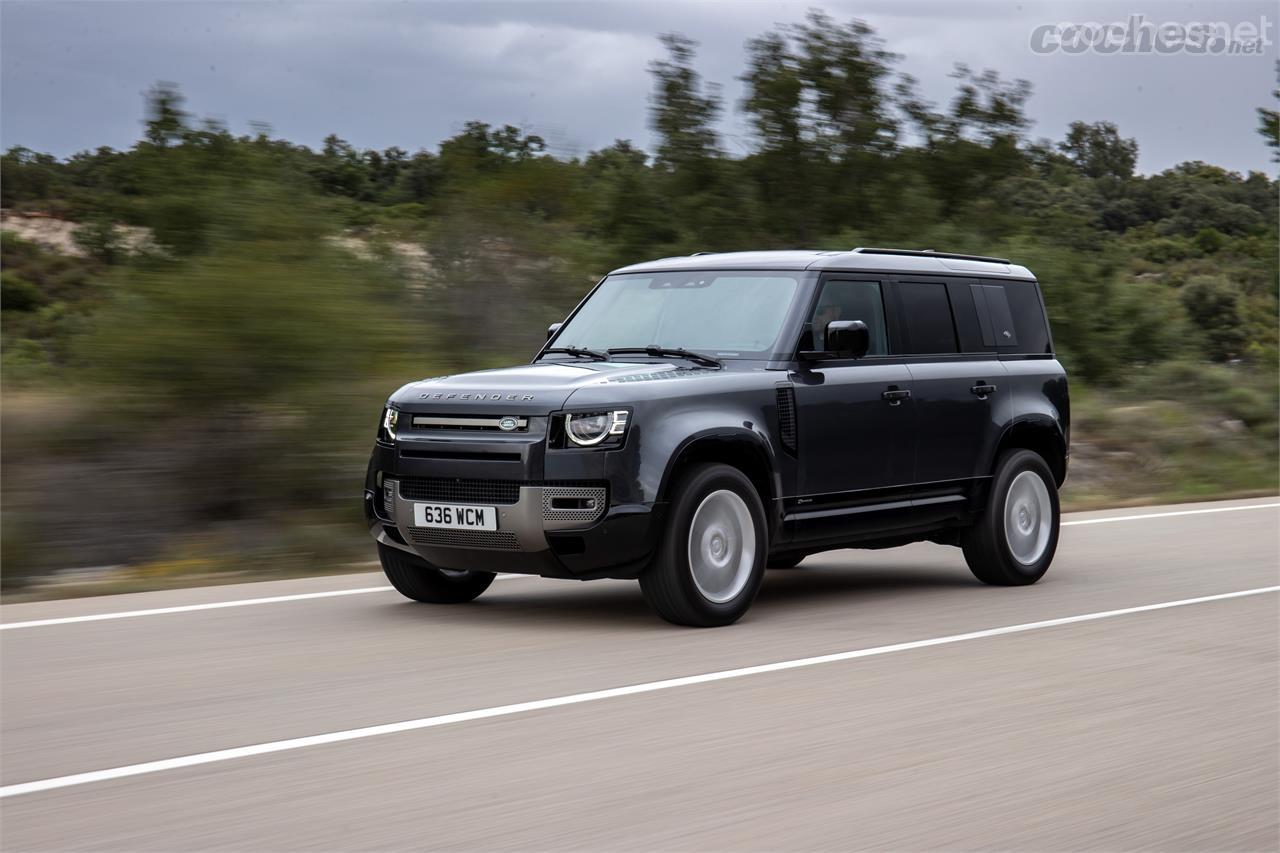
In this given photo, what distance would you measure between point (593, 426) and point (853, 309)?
2.14 metres

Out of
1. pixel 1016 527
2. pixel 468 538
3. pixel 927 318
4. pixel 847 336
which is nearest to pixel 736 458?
pixel 847 336

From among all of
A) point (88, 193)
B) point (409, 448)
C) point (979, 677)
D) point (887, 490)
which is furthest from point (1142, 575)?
point (88, 193)

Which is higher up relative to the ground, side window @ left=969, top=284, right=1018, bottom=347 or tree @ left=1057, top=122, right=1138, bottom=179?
tree @ left=1057, top=122, right=1138, bottom=179

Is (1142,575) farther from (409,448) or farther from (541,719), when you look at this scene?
(541,719)

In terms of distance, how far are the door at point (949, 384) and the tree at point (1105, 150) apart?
24765 mm

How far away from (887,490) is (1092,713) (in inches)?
122

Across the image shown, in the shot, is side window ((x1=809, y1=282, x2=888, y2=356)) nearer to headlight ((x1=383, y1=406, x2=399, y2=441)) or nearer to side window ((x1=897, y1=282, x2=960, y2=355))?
side window ((x1=897, y1=282, x2=960, y2=355))

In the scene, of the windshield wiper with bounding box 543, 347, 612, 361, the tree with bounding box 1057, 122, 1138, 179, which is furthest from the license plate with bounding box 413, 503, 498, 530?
the tree with bounding box 1057, 122, 1138, 179

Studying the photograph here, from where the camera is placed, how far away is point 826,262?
9.15 m

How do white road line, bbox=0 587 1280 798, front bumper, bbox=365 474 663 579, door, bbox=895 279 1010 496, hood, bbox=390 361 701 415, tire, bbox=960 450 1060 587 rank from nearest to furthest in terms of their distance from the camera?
1. white road line, bbox=0 587 1280 798
2. front bumper, bbox=365 474 663 579
3. hood, bbox=390 361 701 415
4. door, bbox=895 279 1010 496
5. tire, bbox=960 450 1060 587

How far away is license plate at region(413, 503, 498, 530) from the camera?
790 centimetres

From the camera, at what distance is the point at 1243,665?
24.2 feet

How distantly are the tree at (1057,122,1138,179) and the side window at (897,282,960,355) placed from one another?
2491 cm

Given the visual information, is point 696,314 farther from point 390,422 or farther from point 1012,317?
point 1012,317
